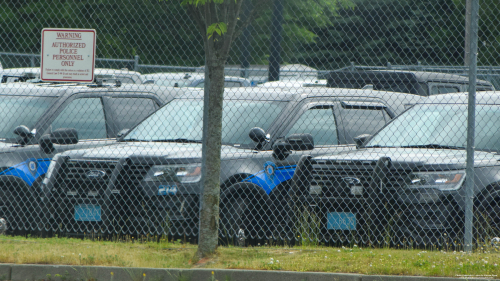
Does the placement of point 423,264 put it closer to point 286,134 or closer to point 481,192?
point 481,192

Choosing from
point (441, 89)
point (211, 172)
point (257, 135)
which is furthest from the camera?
point (441, 89)

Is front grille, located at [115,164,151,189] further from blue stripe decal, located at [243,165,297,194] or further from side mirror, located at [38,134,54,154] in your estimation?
side mirror, located at [38,134,54,154]

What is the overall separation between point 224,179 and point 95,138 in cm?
240

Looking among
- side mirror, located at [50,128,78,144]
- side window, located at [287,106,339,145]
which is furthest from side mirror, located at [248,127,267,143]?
side mirror, located at [50,128,78,144]

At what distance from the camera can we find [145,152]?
642 cm

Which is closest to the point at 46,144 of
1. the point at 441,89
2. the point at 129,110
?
the point at 129,110

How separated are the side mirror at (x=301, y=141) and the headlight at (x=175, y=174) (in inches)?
40.3

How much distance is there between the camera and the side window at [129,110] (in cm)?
816

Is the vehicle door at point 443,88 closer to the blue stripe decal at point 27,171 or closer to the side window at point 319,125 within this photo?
the side window at point 319,125

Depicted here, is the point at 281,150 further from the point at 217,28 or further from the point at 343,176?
the point at 217,28

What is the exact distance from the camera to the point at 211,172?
5.55m

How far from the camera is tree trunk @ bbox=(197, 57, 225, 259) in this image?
550cm

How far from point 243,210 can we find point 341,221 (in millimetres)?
969

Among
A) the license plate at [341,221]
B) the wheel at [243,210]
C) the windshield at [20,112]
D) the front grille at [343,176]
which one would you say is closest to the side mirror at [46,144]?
the windshield at [20,112]
